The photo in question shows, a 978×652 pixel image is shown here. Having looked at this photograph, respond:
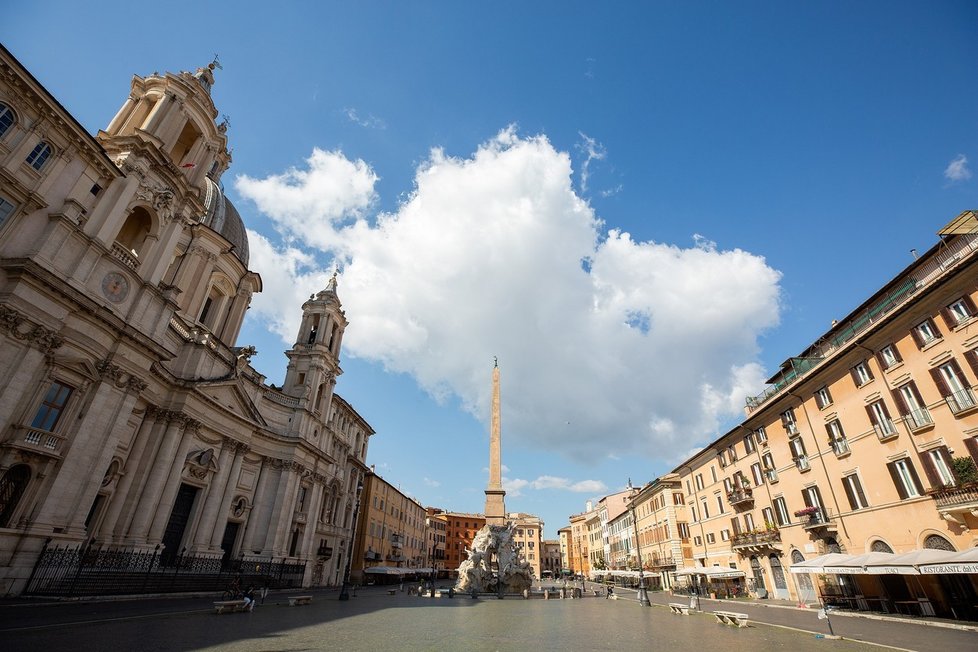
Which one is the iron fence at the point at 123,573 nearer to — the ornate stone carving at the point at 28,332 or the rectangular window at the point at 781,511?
the ornate stone carving at the point at 28,332

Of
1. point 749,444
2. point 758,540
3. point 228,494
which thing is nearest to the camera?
point 758,540

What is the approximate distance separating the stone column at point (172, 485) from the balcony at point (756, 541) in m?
35.6

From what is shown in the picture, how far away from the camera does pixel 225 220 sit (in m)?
38.1

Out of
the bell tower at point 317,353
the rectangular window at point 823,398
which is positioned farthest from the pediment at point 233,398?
the rectangular window at point 823,398

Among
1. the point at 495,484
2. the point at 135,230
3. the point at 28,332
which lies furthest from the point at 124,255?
the point at 495,484

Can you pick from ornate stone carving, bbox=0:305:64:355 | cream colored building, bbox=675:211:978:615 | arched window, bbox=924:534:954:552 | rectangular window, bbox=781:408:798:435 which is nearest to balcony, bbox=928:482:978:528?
cream colored building, bbox=675:211:978:615

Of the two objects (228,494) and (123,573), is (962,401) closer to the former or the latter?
(123,573)

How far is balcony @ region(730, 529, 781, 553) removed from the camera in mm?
27172

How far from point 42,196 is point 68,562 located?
14.5m

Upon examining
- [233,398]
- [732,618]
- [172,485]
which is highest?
[233,398]

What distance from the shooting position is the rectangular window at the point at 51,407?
17.8 metres

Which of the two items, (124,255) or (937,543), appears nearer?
(937,543)

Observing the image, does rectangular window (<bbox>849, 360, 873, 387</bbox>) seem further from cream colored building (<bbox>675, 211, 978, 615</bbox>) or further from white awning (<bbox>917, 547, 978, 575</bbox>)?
white awning (<bbox>917, 547, 978, 575</bbox>)

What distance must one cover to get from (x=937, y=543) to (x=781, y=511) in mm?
10766
